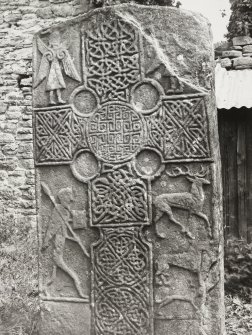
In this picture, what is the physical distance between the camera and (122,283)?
3113mm

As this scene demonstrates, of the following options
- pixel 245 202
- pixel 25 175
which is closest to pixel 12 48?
pixel 25 175

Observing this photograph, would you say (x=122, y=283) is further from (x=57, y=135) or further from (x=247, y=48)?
(x=247, y=48)

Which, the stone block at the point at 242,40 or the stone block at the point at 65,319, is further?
the stone block at the point at 242,40

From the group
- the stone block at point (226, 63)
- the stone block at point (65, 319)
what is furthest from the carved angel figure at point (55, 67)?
the stone block at point (226, 63)

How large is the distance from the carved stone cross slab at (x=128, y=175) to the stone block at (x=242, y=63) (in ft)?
11.1

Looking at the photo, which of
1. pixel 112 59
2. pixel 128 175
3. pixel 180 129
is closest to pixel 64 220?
pixel 128 175

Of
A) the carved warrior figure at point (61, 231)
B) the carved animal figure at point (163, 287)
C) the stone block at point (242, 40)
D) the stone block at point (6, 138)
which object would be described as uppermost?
the stone block at point (242, 40)

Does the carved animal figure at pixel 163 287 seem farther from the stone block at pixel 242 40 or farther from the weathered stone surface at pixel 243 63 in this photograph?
the stone block at pixel 242 40

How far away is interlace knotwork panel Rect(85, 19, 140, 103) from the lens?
120 inches

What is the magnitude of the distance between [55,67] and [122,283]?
4.71ft

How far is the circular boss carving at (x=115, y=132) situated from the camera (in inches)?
121

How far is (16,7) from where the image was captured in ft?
22.4

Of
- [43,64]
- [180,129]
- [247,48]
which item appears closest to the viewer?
[180,129]

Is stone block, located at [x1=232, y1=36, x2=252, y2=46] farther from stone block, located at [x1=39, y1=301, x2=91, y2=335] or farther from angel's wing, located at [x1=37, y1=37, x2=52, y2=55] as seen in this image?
stone block, located at [x1=39, y1=301, x2=91, y2=335]
